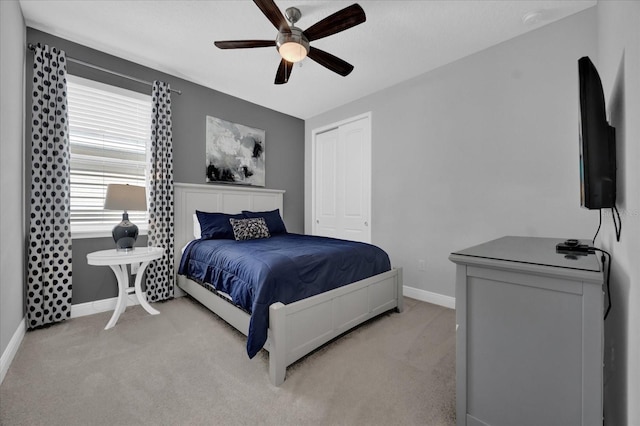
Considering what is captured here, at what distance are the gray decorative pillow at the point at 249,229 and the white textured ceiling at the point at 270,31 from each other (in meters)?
1.71

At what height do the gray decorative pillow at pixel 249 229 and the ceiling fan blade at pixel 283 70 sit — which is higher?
the ceiling fan blade at pixel 283 70

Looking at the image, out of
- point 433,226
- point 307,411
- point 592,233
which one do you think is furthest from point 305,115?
point 307,411

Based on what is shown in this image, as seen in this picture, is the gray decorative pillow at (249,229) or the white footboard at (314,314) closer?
the white footboard at (314,314)

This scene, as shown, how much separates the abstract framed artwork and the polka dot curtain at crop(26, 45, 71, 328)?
1.41m

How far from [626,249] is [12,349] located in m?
3.42

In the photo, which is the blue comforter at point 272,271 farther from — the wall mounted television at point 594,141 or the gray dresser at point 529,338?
the wall mounted television at point 594,141

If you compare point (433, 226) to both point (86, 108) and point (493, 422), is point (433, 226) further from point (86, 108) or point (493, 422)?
point (86, 108)

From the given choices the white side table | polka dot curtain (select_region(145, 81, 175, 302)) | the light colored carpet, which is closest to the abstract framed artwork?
polka dot curtain (select_region(145, 81, 175, 302))

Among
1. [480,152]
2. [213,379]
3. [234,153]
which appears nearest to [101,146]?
[234,153]

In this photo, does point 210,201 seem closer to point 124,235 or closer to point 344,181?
point 124,235

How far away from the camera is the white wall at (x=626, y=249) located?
80 centimetres

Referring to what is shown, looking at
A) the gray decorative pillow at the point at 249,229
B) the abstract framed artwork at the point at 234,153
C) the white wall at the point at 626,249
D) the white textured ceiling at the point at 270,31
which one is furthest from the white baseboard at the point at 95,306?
the white wall at the point at 626,249

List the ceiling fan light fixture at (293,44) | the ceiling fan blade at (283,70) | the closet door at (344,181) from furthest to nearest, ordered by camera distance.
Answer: the closet door at (344,181)
the ceiling fan blade at (283,70)
the ceiling fan light fixture at (293,44)

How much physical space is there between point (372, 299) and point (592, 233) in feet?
5.86
